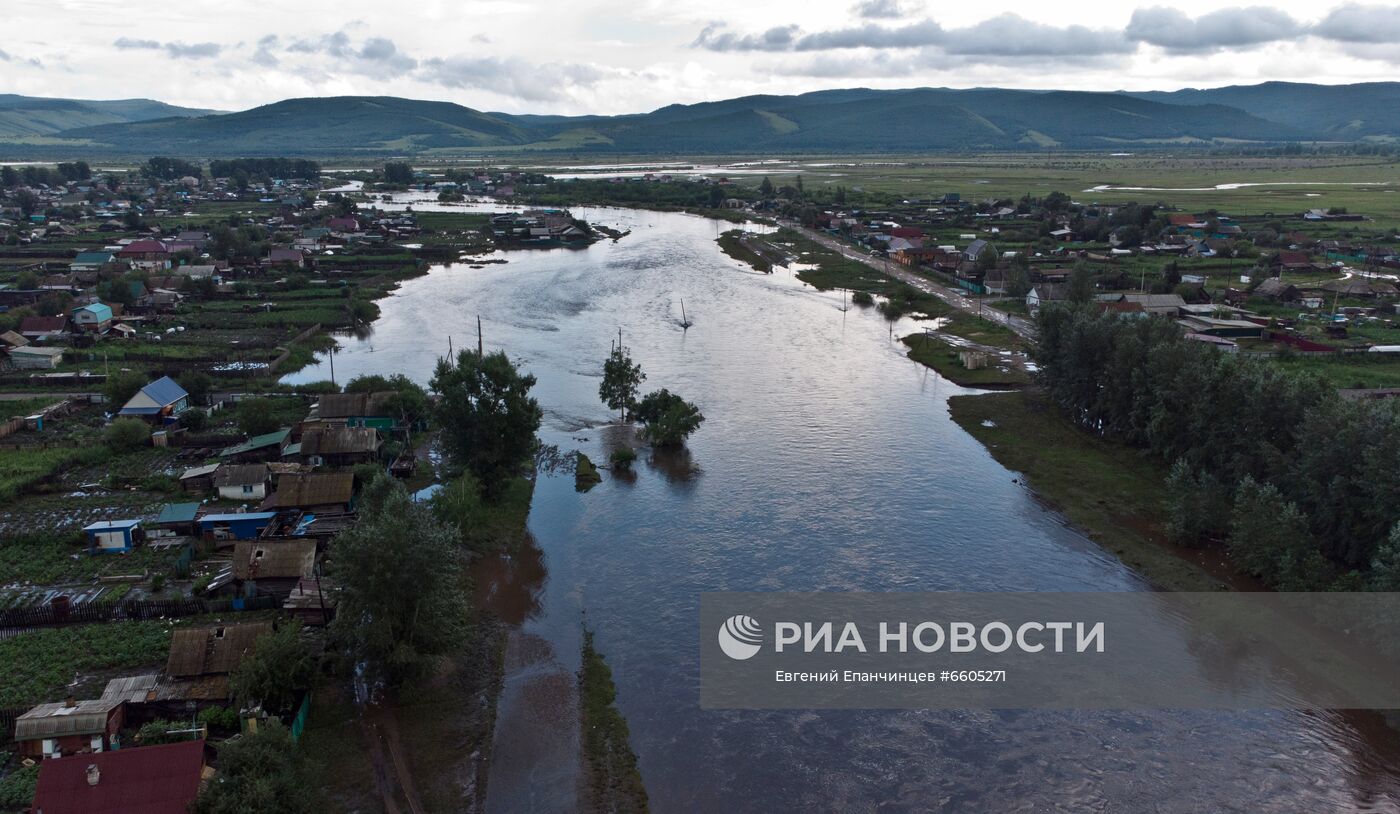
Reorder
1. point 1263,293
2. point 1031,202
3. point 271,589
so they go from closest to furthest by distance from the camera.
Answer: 1. point 271,589
2. point 1263,293
3. point 1031,202

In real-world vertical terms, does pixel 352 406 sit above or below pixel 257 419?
above

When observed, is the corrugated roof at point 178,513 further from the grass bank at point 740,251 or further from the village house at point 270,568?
the grass bank at point 740,251

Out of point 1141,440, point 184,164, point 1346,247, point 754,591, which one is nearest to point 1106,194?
point 1346,247

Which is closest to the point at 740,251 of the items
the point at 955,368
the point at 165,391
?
the point at 955,368

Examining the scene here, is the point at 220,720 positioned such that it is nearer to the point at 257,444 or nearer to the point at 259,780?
the point at 259,780

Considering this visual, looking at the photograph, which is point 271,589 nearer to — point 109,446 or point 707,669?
point 707,669

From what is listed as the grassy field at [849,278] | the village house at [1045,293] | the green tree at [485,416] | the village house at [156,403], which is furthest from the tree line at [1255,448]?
the village house at [156,403]

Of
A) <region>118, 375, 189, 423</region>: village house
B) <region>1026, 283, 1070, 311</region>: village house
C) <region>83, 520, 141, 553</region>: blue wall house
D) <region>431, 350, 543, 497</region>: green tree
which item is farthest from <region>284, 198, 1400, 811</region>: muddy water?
<region>1026, 283, 1070, 311</region>: village house
